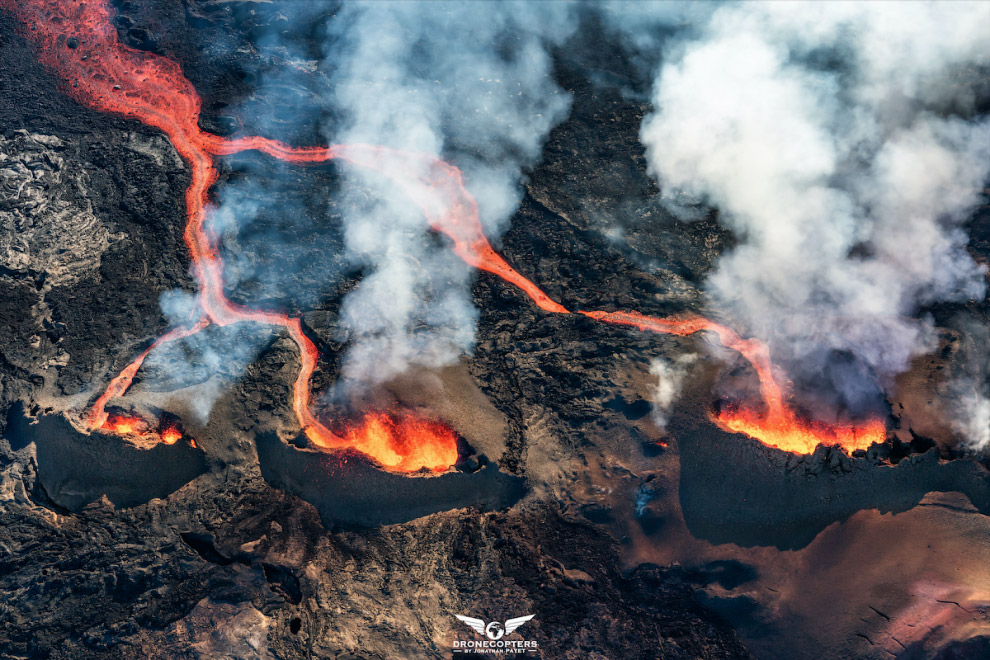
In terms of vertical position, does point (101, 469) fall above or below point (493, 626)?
below

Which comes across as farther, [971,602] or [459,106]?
[459,106]

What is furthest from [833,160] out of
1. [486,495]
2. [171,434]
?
[171,434]

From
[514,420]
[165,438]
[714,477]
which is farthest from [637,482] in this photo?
[165,438]

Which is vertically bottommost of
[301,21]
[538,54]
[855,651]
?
[855,651]

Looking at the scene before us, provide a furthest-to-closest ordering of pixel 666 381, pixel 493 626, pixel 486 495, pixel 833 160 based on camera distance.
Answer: pixel 833 160 → pixel 666 381 → pixel 486 495 → pixel 493 626

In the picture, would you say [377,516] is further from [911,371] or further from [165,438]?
[911,371]

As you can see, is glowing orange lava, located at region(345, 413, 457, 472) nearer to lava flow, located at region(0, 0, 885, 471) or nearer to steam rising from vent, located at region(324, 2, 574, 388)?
lava flow, located at region(0, 0, 885, 471)

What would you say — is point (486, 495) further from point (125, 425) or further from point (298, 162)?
point (298, 162)
